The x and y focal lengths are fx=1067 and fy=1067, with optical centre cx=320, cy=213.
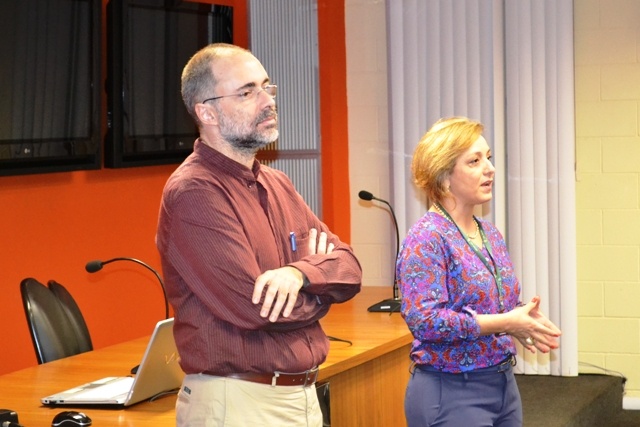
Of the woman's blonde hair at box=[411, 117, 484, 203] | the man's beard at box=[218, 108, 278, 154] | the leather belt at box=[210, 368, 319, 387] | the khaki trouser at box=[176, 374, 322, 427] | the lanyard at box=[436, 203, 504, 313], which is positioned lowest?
the khaki trouser at box=[176, 374, 322, 427]

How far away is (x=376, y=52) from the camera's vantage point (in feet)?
19.9

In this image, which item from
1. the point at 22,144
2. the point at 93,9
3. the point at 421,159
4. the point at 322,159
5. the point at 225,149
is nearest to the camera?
the point at 225,149

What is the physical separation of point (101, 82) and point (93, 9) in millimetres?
345

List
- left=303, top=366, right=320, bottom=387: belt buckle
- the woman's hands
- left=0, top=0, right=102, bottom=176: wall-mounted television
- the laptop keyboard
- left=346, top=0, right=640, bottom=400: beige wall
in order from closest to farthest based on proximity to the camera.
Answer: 1. left=303, top=366, right=320, bottom=387: belt buckle
2. the woman's hands
3. the laptop keyboard
4. left=0, top=0, right=102, bottom=176: wall-mounted television
5. left=346, top=0, right=640, bottom=400: beige wall

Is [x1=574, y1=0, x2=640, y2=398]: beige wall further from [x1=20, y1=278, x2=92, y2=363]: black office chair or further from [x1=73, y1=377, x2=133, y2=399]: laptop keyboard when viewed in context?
[x1=73, y1=377, x2=133, y2=399]: laptop keyboard

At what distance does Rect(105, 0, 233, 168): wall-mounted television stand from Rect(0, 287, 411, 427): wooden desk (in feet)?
4.65

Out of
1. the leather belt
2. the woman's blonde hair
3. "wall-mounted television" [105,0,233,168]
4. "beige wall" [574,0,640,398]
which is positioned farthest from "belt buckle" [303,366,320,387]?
"beige wall" [574,0,640,398]

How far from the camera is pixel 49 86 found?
458 centimetres

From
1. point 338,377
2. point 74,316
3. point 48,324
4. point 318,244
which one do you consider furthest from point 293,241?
point 74,316

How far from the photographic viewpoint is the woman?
274cm

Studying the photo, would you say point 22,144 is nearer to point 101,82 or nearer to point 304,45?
point 101,82

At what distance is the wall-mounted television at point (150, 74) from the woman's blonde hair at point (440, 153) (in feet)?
7.72

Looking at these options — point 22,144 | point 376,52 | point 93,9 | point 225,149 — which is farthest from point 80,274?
point 225,149

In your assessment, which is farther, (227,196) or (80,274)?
(80,274)
